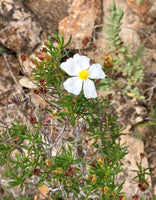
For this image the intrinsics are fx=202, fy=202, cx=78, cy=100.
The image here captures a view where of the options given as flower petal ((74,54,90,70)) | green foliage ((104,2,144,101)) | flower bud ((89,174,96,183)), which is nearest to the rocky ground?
green foliage ((104,2,144,101))

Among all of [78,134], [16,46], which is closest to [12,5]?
[16,46]

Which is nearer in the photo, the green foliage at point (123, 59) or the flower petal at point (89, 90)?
the flower petal at point (89, 90)

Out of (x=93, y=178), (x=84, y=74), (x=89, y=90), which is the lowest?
(x=93, y=178)

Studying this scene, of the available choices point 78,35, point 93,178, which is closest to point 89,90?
point 93,178

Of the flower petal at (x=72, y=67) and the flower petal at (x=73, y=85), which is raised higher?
the flower petal at (x=72, y=67)

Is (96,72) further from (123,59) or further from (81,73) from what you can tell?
(123,59)

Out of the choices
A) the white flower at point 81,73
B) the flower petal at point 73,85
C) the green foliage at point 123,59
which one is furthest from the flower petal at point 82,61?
the green foliage at point 123,59

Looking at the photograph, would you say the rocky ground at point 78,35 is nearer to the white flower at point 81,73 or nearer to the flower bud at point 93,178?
the flower bud at point 93,178
